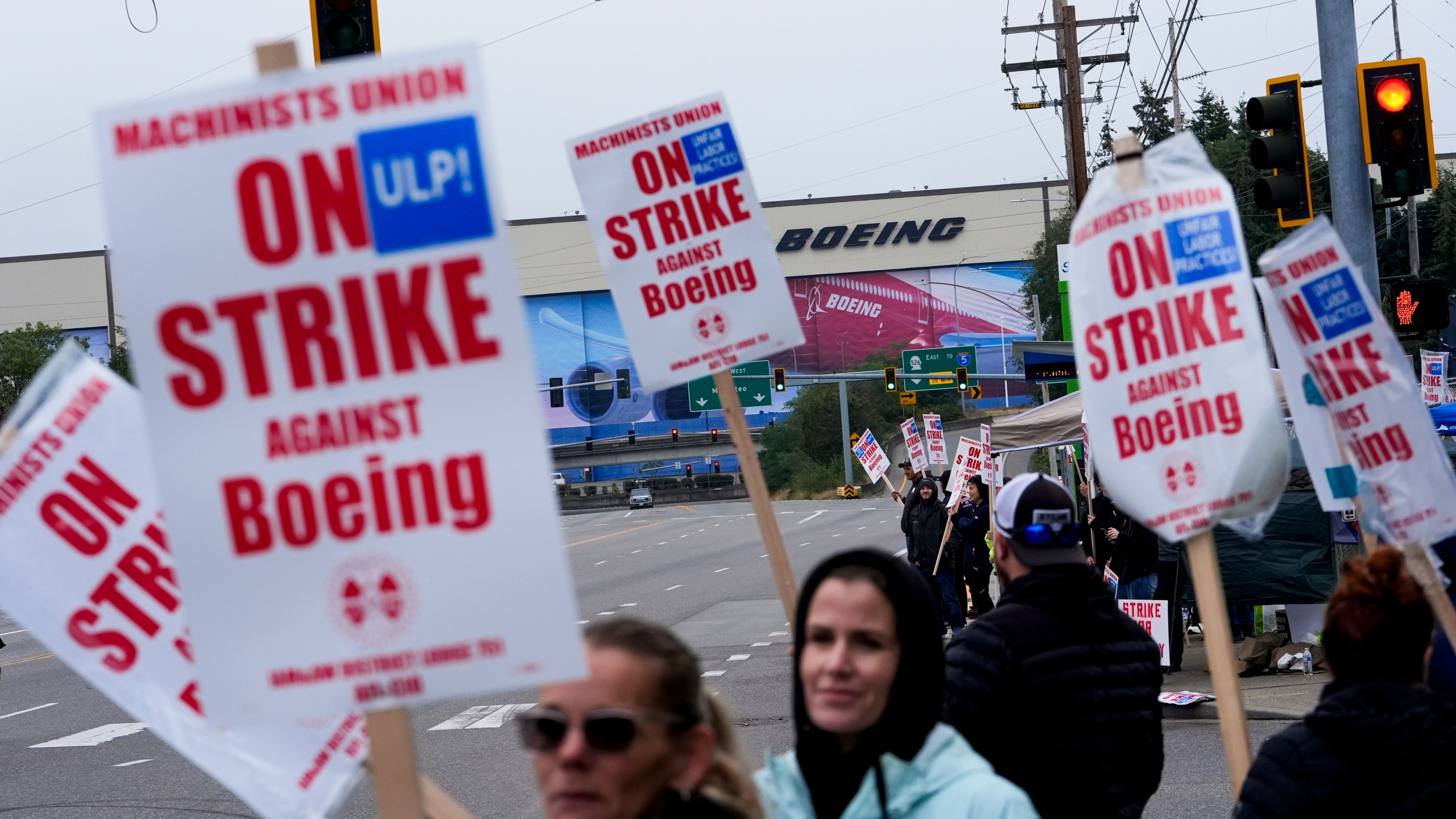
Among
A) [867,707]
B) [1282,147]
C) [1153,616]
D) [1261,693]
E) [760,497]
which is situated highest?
[1282,147]

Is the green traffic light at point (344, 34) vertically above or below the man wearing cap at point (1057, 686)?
above

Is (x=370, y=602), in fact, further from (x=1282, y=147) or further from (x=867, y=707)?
(x=1282, y=147)

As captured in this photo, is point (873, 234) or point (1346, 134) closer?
point (1346, 134)

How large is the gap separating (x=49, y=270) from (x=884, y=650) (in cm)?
10972

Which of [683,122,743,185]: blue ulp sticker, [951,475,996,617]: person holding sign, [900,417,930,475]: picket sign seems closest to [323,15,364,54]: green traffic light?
[683,122,743,185]: blue ulp sticker

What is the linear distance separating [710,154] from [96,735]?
9957 millimetres

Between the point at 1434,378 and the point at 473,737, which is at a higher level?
the point at 1434,378

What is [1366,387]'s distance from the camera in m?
3.70

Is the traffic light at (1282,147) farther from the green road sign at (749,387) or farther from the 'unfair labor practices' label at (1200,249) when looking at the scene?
the green road sign at (749,387)

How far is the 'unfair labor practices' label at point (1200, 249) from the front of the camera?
3.55m

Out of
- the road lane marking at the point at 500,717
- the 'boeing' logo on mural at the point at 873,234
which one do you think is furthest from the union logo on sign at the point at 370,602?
the 'boeing' logo on mural at the point at 873,234

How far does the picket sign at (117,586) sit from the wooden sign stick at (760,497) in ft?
5.24

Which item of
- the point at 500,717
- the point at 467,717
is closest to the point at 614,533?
the point at 467,717

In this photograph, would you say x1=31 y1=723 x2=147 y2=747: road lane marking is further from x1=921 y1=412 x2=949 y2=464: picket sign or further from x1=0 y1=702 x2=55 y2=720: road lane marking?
x1=921 y1=412 x2=949 y2=464: picket sign
